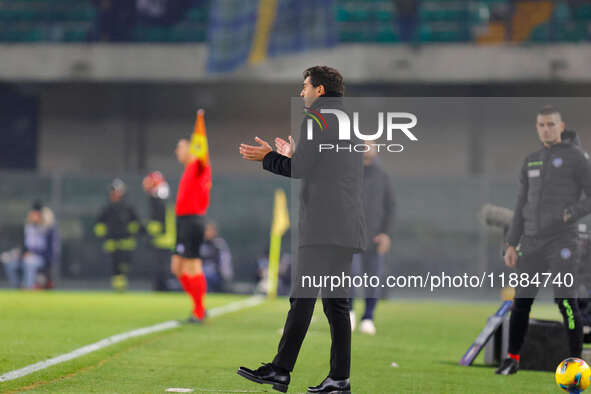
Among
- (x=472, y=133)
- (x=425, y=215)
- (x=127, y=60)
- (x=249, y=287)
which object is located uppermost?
(x=127, y=60)

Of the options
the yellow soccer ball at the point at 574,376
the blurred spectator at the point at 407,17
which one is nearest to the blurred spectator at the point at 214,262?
the blurred spectator at the point at 407,17

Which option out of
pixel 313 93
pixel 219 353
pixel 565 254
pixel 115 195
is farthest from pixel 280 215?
pixel 313 93

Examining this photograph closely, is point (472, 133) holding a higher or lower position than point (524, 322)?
higher

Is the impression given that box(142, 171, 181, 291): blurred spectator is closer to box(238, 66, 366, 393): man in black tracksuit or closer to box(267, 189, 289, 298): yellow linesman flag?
box(267, 189, 289, 298): yellow linesman flag

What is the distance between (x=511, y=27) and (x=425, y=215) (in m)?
Answer: 9.43

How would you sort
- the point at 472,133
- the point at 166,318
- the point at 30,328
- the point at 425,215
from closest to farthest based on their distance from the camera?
the point at 30,328 < the point at 166,318 < the point at 425,215 < the point at 472,133

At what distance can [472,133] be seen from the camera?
91.9ft

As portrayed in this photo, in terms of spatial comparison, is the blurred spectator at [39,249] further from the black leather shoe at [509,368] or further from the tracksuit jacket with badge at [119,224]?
the black leather shoe at [509,368]

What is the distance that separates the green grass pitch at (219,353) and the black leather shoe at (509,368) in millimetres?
84

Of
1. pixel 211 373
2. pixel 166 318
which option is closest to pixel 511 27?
pixel 166 318

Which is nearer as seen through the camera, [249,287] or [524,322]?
[524,322]

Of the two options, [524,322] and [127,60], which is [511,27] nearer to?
Answer: [127,60]

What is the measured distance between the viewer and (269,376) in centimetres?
561

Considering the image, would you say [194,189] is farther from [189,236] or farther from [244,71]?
[244,71]
